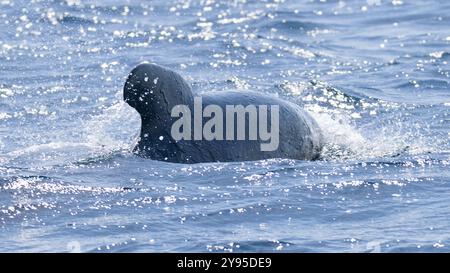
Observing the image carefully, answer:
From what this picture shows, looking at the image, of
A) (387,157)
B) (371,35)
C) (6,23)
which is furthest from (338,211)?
(6,23)

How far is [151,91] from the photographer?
11.7 m

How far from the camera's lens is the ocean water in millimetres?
9898

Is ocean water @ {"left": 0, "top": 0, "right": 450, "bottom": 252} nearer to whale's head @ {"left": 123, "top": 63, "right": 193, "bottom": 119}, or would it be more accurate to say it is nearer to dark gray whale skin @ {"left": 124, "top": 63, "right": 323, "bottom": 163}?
dark gray whale skin @ {"left": 124, "top": 63, "right": 323, "bottom": 163}

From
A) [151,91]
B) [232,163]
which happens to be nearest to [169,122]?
[151,91]

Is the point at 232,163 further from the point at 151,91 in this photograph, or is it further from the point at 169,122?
the point at 151,91

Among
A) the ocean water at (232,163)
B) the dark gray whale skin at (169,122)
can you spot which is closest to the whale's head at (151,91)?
the dark gray whale skin at (169,122)

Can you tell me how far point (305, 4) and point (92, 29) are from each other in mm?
6481

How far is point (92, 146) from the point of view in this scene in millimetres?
13617

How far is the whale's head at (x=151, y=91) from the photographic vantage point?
11672 millimetres

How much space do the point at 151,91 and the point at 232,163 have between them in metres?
1.19

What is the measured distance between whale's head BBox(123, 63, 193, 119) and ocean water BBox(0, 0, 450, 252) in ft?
1.87

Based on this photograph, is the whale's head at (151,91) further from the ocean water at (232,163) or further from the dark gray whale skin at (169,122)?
the ocean water at (232,163)

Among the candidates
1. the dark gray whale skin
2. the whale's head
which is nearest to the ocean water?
the dark gray whale skin

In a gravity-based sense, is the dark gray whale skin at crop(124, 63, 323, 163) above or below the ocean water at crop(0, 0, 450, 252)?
above
